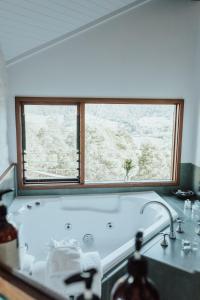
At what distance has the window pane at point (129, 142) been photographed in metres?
3.50

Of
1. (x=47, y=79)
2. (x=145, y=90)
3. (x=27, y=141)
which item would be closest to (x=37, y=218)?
(x=27, y=141)

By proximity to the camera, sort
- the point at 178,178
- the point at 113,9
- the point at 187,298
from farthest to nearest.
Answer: the point at 178,178 → the point at 113,9 → the point at 187,298

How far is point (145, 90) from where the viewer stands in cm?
346

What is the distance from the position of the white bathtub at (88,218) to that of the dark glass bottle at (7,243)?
7.09 ft

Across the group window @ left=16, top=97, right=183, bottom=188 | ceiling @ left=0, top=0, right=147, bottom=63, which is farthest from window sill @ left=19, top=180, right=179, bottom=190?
ceiling @ left=0, top=0, right=147, bottom=63

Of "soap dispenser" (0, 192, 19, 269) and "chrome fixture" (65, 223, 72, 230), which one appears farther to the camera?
"chrome fixture" (65, 223, 72, 230)

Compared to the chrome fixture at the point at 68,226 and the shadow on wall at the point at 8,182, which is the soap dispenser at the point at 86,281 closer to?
the shadow on wall at the point at 8,182

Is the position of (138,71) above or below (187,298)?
above

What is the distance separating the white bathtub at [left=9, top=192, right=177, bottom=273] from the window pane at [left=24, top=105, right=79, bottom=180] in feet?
1.18

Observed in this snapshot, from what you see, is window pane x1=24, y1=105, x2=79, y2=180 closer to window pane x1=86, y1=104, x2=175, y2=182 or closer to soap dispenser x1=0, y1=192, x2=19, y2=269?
window pane x1=86, y1=104, x2=175, y2=182

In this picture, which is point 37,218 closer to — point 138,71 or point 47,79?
point 47,79

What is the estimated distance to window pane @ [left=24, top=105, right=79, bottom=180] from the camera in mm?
3389

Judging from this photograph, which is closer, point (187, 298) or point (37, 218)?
point (187, 298)

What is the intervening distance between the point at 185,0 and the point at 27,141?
262cm
